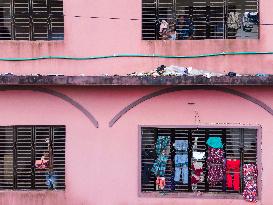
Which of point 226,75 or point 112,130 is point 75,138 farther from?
point 226,75

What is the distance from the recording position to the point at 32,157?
10031mm

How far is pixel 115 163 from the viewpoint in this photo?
980 centimetres

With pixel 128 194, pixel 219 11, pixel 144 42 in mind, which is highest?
pixel 219 11

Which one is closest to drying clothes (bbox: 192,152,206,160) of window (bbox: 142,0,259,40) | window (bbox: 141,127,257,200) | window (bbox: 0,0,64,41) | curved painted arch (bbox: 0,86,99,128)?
window (bbox: 141,127,257,200)

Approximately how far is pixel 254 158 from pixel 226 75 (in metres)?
1.97

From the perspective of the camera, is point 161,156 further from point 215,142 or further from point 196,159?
point 215,142

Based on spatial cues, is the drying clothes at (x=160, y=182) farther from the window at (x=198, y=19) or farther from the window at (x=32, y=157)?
the window at (x=198, y=19)

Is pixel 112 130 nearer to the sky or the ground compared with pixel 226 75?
Result: nearer to the ground

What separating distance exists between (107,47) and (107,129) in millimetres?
1781

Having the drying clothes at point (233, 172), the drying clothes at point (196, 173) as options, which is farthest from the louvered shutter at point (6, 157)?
the drying clothes at point (233, 172)

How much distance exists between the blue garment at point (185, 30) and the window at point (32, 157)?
339cm

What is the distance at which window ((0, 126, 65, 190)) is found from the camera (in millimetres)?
9977

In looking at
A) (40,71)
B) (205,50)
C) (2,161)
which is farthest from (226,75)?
(2,161)

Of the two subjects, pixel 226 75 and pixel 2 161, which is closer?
pixel 226 75
